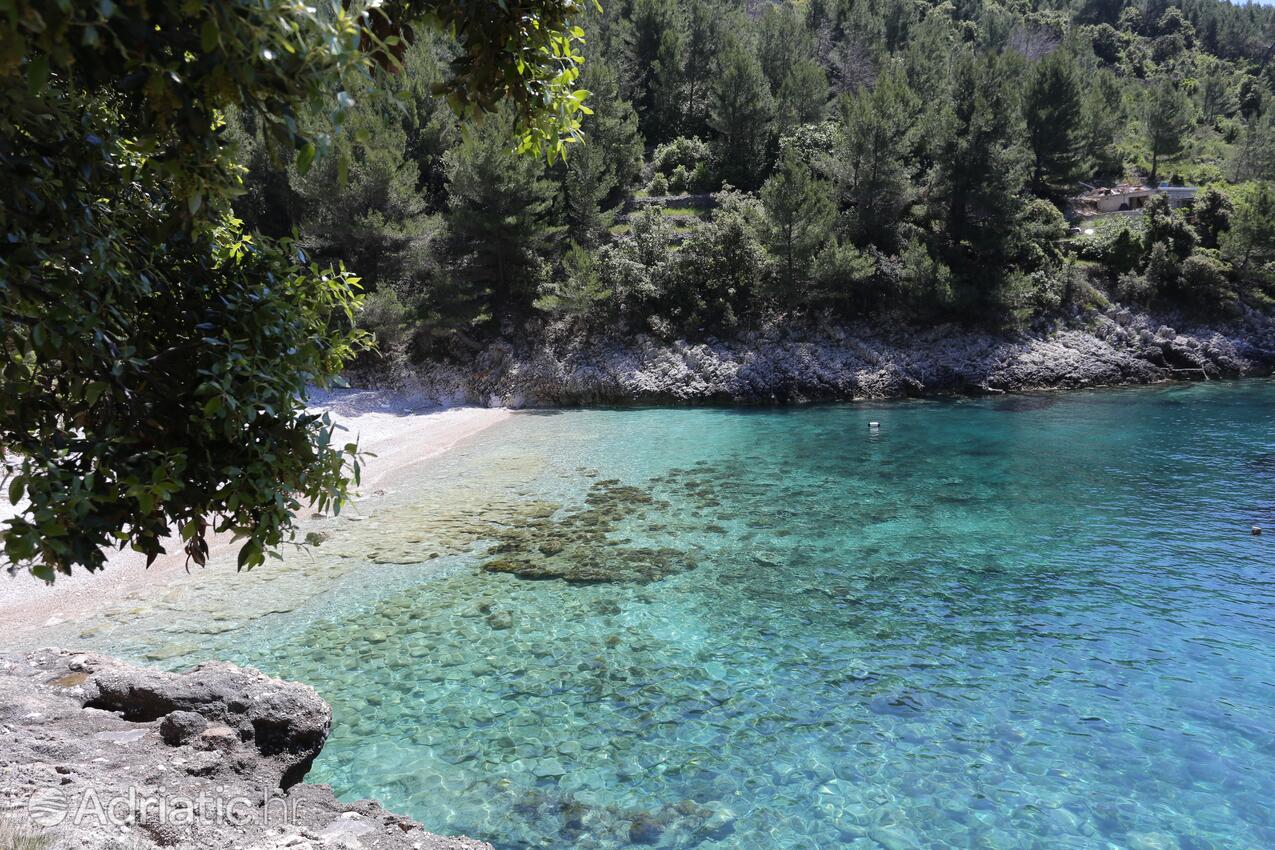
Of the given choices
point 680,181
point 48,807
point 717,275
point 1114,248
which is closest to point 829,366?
point 717,275

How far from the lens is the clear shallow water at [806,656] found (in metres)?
6.20

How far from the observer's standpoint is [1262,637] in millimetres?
8992

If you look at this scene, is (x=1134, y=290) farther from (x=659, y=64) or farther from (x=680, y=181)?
(x=659, y=64)

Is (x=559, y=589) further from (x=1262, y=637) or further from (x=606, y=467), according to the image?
(x=1262, y=637)

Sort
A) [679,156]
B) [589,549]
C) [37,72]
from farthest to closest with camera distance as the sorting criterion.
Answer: [679,156]
[589,549]
[37,72]

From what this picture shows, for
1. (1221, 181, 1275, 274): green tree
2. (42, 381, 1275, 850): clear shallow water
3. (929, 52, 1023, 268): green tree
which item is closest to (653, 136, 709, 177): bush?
(929, 52, 1023, 268): green tree

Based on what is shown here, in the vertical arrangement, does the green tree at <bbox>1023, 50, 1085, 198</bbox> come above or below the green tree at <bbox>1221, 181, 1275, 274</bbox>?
above

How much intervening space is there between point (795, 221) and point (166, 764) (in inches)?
1256

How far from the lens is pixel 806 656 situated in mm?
8906

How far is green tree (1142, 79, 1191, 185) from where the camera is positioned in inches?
2249

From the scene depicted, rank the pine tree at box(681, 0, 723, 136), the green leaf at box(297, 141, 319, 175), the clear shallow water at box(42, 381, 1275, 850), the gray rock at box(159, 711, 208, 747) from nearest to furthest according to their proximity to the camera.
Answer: the green leaf at box(297, 141, 319, 175), the gray rock at box(159, 711, 208, 747), the clear shallow water at box(42, 381, 1275, 850), the pine tree at box(681, 0, 723, 136)

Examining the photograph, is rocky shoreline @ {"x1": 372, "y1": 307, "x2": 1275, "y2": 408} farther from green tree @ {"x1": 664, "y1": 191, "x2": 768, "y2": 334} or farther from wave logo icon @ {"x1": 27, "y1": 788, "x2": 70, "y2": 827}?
wave logo icon @ {"x1": 27, "y1": 788, "x2": 70, "y2": 827}

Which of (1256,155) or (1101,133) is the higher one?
(1101,133)

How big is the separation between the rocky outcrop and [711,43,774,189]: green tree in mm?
45578
